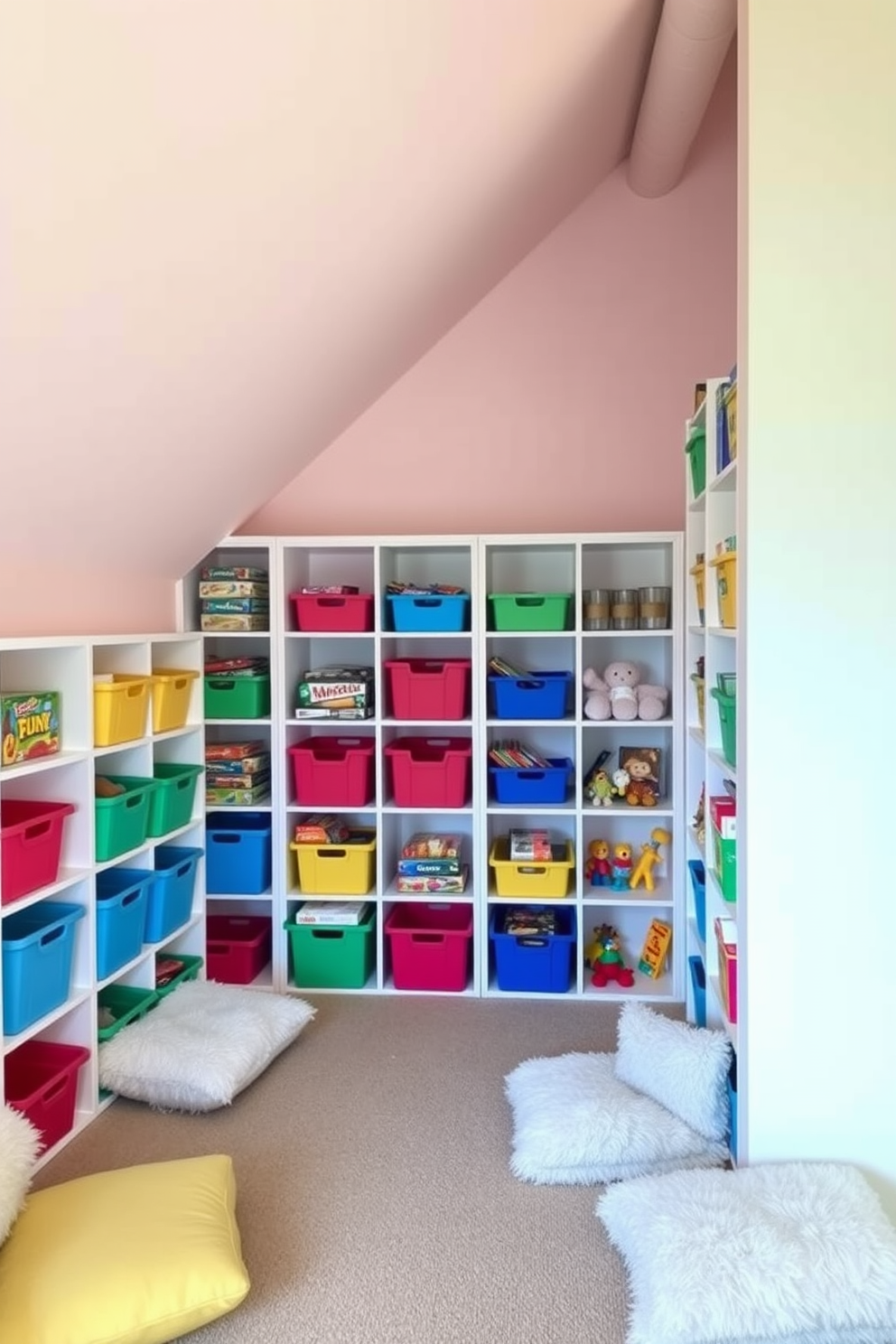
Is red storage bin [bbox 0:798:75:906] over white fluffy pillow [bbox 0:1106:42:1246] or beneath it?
over

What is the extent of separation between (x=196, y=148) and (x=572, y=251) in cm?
214

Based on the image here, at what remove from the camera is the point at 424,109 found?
1.80 metres

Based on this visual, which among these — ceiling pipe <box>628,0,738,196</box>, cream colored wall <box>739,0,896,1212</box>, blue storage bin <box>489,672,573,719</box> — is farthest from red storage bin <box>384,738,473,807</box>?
ceiling pipe <box>628,0,738,196</box>

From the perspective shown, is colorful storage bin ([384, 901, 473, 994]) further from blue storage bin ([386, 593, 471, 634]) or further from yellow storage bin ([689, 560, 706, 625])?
yellow storage bin ([689, 560, 706, 625])

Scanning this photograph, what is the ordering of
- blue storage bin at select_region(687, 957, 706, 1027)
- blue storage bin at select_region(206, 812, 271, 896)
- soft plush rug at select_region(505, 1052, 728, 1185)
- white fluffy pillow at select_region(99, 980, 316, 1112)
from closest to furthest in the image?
soft plush rug at select_region(505, 1052, 728, 1185), white fluffy pillow at select_region(99, 980, 316, 1112), blue storage bin at select_region(687, 957, 706, 1027), blue storage bin at select_region(206, 812, 271, 896)

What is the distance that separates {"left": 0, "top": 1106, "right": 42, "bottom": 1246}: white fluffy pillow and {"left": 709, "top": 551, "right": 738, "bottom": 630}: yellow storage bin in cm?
181

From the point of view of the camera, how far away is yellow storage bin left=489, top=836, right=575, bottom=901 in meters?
3.04

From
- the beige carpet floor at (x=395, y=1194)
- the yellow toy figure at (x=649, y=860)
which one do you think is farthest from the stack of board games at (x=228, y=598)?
the yellow toy figure at (x=649, y=860)

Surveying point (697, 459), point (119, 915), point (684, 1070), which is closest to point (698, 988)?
point (684, 1070)

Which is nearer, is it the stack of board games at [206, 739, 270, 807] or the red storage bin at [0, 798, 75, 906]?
the red storage bin at [0, 798, 75, 906]

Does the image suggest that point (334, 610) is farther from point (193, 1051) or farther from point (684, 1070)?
point (684, 1070)

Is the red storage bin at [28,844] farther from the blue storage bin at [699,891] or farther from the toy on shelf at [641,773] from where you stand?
the toy on shelf at [641,773]

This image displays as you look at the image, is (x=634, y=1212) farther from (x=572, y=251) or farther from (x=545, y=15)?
(x=572, y=251)

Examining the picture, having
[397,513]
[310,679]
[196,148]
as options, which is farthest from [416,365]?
[196,148]
